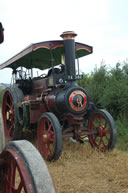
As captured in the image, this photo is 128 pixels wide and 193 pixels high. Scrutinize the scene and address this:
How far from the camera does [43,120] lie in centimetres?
409

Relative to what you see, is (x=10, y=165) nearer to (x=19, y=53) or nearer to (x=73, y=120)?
(x=73, y=120)

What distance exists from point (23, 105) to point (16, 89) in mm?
636

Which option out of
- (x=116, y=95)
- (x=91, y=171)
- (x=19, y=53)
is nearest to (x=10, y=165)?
(x=91, y=171)

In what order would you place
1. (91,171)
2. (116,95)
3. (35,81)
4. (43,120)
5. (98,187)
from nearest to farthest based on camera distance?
(98,187) → (91,171) → (43,120) → (35,81) → (116,95)

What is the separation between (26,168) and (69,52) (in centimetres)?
337

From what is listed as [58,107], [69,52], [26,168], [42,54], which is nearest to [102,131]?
[58,107]

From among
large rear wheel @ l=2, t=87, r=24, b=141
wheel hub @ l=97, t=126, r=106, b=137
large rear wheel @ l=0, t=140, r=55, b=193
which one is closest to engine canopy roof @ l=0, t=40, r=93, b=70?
large rear wheel @ l=2, t=87, r=24, b=141

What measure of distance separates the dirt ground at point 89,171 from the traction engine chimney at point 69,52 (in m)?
1.31

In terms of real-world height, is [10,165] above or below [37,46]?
below

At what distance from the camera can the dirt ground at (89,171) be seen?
282 cm

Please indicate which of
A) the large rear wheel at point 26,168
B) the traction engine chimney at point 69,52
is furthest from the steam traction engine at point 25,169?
the traction engine chimney at point 69,52

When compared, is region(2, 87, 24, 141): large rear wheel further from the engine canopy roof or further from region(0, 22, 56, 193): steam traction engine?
region(0, 22, 56, 193): steam traction engine

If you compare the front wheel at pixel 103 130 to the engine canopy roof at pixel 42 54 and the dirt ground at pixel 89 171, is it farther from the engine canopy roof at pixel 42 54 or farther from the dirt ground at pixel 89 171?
the engine canopy roof at pixel 42 54

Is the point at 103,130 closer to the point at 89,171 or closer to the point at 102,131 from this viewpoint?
the point at 102,131
